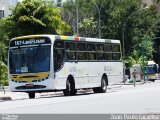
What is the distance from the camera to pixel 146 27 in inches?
3364

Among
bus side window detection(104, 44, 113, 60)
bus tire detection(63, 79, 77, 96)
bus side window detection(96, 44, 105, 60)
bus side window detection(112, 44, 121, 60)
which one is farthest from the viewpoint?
bus side window detection(112, 44, 121, 60)

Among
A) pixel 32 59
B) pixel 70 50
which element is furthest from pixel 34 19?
pixel 32 59

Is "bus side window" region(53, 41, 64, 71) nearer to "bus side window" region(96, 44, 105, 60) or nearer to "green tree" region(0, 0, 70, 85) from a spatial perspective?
"bus side window" region(96, 44, 105, 60)

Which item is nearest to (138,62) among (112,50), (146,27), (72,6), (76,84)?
(146,27)

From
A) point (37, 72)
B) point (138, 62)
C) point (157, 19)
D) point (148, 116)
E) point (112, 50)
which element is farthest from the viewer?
point (157, 19)

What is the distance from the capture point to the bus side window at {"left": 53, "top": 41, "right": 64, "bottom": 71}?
30234mm

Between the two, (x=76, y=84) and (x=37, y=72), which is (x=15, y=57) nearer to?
(x=37, y=72)

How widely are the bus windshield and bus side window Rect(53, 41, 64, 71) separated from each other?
470 mm

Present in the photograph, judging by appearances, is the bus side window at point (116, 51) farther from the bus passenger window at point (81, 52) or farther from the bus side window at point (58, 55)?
the bus side window at point (58, 55)

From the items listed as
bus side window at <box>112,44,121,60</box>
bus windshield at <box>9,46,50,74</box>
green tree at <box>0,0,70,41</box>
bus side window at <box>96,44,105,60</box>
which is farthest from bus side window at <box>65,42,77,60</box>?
green tree at <box>0,0,70,41</box>

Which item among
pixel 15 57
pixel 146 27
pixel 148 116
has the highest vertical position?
pixel 146 27

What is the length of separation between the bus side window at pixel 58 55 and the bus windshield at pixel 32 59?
470mm

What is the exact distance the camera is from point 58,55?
100 ft

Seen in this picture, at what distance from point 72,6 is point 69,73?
5427cm
